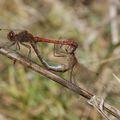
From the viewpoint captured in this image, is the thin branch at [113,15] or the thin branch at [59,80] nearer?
the thin branch at [59,80]

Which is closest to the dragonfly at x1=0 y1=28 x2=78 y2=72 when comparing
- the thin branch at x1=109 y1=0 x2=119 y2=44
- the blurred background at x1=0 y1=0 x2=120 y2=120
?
the blurred background at x1=0 y1=0 x2=120 y2=120

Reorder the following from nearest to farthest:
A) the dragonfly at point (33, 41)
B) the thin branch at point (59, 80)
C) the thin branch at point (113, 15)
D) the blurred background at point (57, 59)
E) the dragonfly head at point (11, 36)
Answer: the thin branch at point (59, 80)
the dragonfly at point (33, 41)
the dragonfly head at point (11, 36)
the blurred background at point (57, 59)
the thin branch at point (113, 15)

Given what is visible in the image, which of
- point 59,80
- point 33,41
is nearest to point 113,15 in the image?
point 33,41

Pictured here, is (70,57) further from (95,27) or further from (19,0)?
(19,0)

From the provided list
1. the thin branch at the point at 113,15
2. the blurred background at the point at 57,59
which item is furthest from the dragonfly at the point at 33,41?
the thin branch at the point at 113,15

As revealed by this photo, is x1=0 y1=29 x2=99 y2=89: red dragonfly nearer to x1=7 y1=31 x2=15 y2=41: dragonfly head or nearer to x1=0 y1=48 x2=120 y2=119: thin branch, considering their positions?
x1=7 y1=31 x2=15 y2=41: dragonfly head

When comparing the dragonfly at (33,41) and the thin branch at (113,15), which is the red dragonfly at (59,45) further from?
the thin branch at (113,15)

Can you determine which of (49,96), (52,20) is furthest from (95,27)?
(49,96)

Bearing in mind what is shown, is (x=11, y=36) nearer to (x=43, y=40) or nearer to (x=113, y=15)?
(x=43, y=40)
